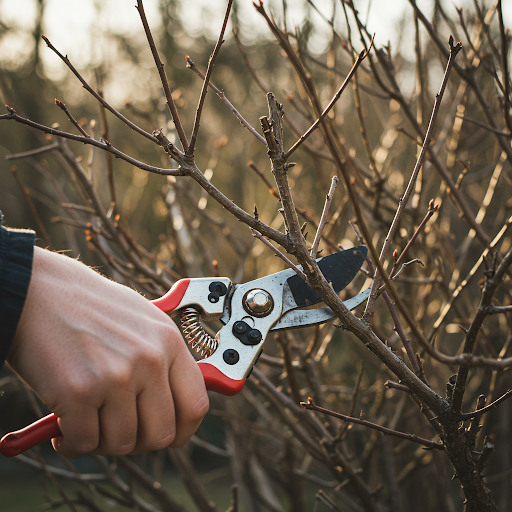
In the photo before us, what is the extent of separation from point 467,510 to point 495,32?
13.5 feet

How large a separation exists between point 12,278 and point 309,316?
0.86m

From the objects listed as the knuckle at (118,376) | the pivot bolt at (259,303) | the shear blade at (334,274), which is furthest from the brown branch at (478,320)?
the knuckle at (118,376)

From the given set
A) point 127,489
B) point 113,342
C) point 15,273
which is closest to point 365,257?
point 113,342

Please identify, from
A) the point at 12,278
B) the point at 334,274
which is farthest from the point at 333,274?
the point at 12,278

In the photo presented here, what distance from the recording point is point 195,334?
1.40 metres

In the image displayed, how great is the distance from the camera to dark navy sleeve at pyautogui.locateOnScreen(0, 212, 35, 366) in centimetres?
94

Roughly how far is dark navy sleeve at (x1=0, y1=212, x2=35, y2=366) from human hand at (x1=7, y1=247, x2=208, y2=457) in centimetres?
3

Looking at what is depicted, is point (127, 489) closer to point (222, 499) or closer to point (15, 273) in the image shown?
point (15, 273)

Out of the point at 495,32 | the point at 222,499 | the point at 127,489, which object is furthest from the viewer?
the point at 222,499

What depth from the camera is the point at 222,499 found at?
6.23m

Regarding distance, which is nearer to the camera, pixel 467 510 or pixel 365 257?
pixel 467 510

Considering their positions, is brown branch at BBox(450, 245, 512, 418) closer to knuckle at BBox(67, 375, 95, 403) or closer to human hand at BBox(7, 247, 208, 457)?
human hand at BBox(7, 247, 208, 457)

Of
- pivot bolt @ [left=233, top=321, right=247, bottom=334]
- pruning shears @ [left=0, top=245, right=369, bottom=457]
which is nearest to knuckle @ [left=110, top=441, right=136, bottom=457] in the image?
pruning shears @ [left=0, top=245, right=369, bottom=457]

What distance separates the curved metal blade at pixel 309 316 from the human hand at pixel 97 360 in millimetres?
455
